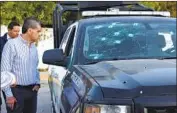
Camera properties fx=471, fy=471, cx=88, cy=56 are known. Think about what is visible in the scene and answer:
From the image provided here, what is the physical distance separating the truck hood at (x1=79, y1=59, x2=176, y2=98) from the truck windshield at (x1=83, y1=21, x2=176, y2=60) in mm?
403

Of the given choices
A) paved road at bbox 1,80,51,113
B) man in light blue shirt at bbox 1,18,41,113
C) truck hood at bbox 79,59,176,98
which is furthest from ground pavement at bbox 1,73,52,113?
truck hood at bbox 79,59,176,98

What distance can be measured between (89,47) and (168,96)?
69.2 inches

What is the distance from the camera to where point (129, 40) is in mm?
4914

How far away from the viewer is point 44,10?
69.3 ft

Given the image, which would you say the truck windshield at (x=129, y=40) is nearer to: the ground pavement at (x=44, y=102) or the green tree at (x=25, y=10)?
the ground pavement at (x=44, y=102)

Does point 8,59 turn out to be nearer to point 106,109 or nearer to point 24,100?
point 24,100

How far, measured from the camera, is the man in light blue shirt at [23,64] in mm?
5434

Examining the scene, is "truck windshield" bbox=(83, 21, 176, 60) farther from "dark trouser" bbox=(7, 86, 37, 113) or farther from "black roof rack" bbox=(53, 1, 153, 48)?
"black roof rack" bbox=(53, 1, 153, 48)

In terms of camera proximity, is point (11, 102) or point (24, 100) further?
point (24, 100)

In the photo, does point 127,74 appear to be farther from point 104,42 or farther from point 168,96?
point 104,42

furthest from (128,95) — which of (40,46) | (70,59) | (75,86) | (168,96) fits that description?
(40,46)

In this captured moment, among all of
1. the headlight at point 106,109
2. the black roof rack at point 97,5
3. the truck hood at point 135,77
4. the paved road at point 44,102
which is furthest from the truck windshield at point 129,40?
the paved road at point 44,102

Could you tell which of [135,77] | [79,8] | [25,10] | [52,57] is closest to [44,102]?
[79,8]

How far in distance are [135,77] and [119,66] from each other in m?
0.54
